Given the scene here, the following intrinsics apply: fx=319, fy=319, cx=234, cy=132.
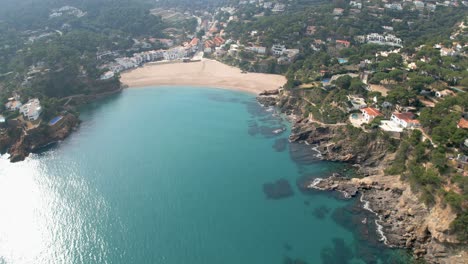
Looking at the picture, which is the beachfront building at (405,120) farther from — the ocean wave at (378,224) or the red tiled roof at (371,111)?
the ocean wave at (378,224)

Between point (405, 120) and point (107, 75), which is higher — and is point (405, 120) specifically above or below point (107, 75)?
above

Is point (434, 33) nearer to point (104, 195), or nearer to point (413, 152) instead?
point (413, 152)

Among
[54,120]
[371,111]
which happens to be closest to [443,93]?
[371,111]

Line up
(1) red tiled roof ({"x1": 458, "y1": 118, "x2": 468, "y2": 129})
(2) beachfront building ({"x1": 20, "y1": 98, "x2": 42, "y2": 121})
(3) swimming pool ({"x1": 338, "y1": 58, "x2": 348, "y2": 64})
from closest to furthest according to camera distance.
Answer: (1) red tiled roof ({"x1": 458, "y1": 118, "x2": 468, "y2": 129}) < (2) beachfront building ({"x1": 20, "y1": 98, "x2": 42, "y2": 121}) < (3) swimming pool ({"x1": 338, "y1": 58, "x2": 348, "y2": 64})

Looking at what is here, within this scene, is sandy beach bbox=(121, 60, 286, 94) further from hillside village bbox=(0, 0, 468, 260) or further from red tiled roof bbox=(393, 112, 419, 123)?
red tiled roof bbox=(393, 112, 419, 123)

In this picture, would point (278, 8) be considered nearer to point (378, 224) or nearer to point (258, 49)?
point (258, 49)

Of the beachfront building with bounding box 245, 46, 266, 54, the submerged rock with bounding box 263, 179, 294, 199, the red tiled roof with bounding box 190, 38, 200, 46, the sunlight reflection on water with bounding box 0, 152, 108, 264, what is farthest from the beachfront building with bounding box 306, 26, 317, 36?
the sunlight reflection on water with bounding box 0, 152, 108, 264

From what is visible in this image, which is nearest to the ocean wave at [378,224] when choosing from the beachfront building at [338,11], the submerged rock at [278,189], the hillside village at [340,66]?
the hillside village at [340,66]
